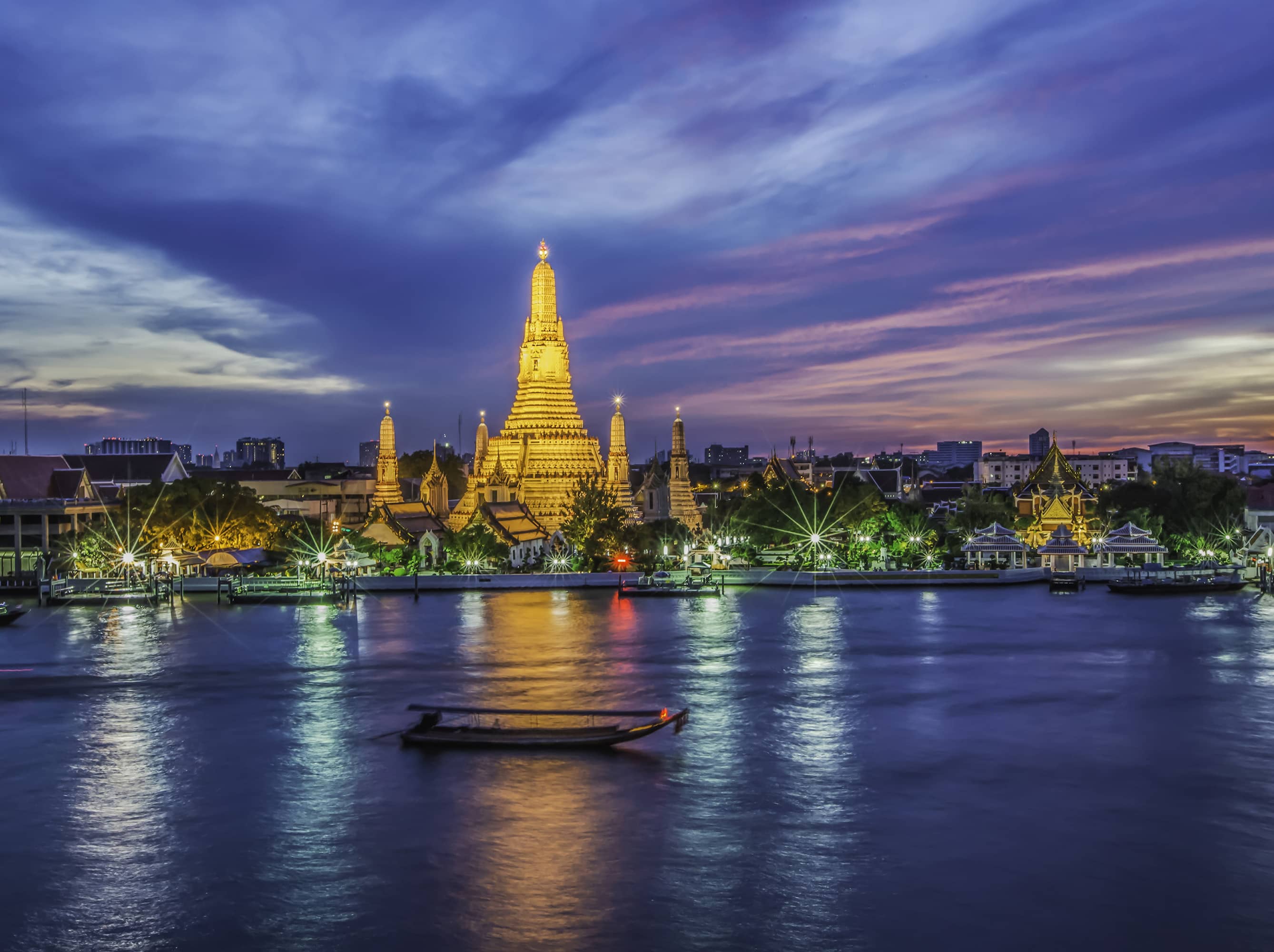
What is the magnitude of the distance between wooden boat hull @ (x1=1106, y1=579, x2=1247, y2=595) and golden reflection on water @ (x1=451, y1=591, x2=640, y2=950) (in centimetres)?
2787

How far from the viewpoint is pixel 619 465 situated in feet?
246

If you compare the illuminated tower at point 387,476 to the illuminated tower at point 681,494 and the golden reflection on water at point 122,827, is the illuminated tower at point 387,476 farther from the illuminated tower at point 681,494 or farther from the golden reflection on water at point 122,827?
the golden reflection on water at point 122,827

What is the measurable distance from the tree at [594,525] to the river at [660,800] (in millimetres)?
23297

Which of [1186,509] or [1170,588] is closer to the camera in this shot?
[1170,588]

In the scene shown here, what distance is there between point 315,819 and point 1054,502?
4957 cm

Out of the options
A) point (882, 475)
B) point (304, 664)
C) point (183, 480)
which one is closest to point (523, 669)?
point (304, 664)

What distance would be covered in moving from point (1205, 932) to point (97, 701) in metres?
27.2

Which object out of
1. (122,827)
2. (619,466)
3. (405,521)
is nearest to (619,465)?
(619,466)

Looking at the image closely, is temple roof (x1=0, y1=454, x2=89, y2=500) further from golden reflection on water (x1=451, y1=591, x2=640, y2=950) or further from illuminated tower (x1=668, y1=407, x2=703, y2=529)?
golden reflection on water (x1=451, y1=591, x2=640, y2=950)

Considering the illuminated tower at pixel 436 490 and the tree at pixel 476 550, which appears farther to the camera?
the illuminated tower at pixel 436 490

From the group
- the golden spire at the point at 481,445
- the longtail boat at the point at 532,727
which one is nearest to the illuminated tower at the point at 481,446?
the golden spire at the point at 481,445

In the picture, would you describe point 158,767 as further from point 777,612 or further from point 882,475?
point 882,475

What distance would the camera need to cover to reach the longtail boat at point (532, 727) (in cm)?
2609

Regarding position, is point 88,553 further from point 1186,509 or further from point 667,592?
point 1186,509
